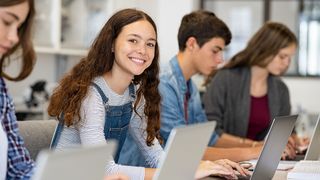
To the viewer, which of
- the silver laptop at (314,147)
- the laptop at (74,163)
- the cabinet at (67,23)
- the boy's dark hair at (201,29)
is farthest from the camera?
the cabinet at (67,23)

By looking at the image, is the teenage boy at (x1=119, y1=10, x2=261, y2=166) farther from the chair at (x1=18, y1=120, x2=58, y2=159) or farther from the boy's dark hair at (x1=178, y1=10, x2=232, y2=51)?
the chair at (x1=18, y1=120, x2=58, y2=159)

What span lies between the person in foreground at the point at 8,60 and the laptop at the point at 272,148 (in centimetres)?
65

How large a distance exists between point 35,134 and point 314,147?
1123 mm

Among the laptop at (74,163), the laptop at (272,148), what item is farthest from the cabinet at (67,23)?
the laptop at (74,163)

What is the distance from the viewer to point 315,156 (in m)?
2.38

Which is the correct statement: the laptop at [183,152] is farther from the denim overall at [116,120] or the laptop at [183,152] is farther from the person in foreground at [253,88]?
the person in foreground at [253,88]

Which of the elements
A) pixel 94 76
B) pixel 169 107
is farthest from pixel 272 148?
pixel 169 107

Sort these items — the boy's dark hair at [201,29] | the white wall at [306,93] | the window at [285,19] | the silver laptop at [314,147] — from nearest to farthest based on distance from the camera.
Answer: the silver laptop at [314,147] < the boy's dark hair at [201,29] < the white wall at [306,93] < the window at [285,19]

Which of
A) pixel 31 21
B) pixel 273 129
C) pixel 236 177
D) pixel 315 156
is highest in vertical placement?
pixel 31 21

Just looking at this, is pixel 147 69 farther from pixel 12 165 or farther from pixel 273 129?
pixel 12 165

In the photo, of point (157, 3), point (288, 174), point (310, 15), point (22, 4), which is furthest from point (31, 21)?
point (310, 15)

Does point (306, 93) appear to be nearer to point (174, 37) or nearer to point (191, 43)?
point (174, 37)

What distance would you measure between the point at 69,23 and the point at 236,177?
2968 mm

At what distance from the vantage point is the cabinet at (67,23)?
4270 millimetres
